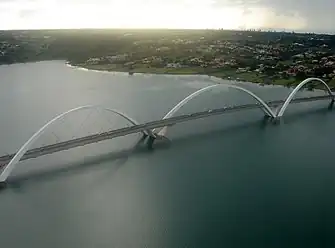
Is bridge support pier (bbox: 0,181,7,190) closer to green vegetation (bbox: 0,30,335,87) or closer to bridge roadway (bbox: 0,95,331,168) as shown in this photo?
bridge roadway (bbox: 0,95,331,168)

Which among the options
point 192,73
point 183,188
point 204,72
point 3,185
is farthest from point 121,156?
point 204,72

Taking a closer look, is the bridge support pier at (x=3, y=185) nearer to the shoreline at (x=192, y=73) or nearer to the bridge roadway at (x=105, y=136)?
the bridge roadway at (x=105, y=136)

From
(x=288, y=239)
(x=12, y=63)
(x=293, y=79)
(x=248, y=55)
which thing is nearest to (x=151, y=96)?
(x=293, y=79)

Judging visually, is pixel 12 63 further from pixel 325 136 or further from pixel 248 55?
pixel 325 136

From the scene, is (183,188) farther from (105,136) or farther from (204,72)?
(204,72)

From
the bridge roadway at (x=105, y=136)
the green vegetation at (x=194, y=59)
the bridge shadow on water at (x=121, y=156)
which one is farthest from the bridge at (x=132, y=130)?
the green vegetation at (x=194, y=59)

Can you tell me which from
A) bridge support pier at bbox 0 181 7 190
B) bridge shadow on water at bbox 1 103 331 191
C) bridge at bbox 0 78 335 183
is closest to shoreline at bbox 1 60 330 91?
bridge at bbox 0 78 335 183
